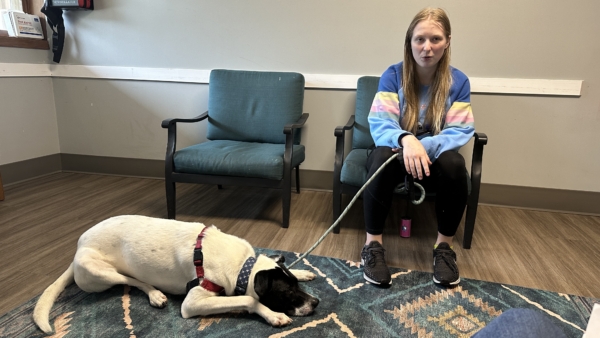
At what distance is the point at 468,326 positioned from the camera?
1.39 metres

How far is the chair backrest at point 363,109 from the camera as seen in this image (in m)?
2.53

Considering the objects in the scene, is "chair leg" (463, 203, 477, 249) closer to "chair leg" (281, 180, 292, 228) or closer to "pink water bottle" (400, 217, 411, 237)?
"pink water bottle" (400, 217, 411, 237)

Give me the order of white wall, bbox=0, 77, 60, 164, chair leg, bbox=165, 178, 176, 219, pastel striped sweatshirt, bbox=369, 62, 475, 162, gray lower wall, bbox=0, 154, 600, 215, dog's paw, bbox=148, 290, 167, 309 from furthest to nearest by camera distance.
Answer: white wall, bbox=0, 77, 60, 164 < gray lower wall, bbox=0, 154, 600, 215 < chair leg, bbox=165, 178, 176, 219 < pastel striped sweatshirt, bbox=369, 62, 475, 162 < dog's paw, bbox=148, 290, 167, 309

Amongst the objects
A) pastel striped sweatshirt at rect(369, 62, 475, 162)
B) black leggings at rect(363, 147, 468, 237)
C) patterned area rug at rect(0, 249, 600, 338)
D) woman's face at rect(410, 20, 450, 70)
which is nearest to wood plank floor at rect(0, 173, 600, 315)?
patterned area rug at rect(0, 249, 600, 338)

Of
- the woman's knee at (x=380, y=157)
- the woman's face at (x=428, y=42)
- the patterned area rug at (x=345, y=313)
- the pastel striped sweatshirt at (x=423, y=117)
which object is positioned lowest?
the patterned area rug at (x=345, y=313)

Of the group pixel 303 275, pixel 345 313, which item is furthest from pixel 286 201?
pixel 345 313

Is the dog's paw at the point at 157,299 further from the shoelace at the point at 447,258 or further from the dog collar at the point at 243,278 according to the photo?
the shoelace at the point at 447,258

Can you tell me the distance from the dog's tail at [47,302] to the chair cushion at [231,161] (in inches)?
34.3

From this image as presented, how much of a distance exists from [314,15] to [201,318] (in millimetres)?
2160

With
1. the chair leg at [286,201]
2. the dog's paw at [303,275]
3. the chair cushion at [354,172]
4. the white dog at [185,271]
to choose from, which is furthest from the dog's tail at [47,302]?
the chair cushion at [354,172]

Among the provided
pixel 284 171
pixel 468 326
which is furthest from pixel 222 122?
pixel 468 326

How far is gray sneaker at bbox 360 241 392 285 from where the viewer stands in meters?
1.63

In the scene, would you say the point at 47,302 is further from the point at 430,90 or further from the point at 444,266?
the point at 430,90

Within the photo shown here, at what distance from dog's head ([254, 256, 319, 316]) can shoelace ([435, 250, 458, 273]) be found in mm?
671
